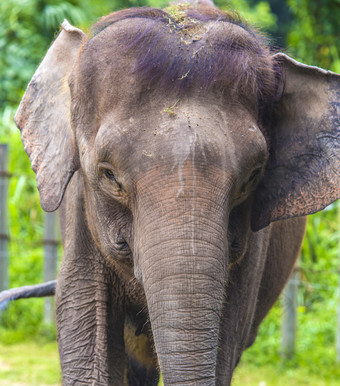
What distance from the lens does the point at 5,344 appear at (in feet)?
23.9

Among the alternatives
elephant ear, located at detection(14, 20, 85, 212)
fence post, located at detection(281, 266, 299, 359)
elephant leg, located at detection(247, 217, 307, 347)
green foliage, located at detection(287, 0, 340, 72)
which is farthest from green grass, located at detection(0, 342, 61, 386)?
green foliage, located at detection(287, 0, 340, 72)

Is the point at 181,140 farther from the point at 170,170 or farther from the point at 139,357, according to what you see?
the point at 139,357

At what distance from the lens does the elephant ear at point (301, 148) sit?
332cm

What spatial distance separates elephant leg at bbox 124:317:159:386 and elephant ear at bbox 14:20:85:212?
0.87 metres

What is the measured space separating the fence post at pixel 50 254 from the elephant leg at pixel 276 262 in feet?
10.9

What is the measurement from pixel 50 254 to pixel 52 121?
4.41 metres

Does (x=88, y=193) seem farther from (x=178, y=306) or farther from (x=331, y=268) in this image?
(x=331, y=268)

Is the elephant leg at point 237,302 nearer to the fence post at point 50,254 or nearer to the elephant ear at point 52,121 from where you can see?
the elephant ear at point 52,121

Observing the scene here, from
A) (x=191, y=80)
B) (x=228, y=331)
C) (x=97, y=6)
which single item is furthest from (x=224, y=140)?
(x=97, y=6)

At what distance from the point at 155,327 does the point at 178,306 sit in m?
0.13

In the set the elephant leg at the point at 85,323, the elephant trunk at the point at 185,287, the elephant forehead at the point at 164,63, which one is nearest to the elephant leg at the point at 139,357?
the elephant leg at the point at 85,323

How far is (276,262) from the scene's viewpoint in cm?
446

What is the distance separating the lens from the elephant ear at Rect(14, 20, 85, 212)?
3.26 m

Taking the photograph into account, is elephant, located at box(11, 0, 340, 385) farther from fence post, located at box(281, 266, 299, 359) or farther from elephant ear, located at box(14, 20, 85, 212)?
fence post, located at box(281, 266, 299, 359)
